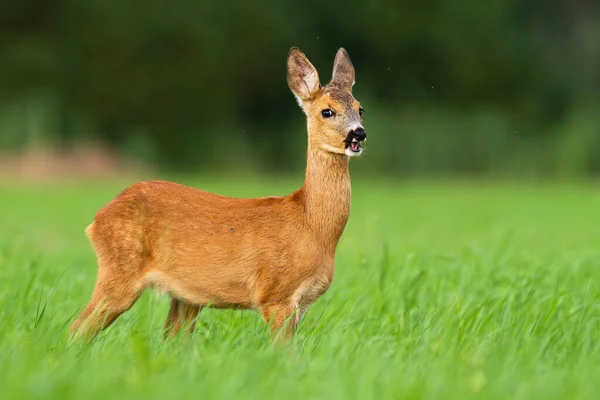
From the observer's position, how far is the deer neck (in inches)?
229

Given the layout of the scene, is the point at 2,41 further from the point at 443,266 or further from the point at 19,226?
the point at 443,266

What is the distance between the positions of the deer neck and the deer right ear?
1.09 feet

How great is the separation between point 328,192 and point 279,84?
74.9 feet

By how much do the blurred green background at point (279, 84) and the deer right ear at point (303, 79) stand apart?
1855 cm

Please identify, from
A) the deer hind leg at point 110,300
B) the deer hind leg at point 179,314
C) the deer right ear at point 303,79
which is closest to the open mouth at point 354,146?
the deer right ear at point 303,79

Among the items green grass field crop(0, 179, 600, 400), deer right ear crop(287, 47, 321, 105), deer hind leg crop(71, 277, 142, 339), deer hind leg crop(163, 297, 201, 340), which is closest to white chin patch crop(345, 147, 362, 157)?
deer right ear crop(287, 47, 321, 105)

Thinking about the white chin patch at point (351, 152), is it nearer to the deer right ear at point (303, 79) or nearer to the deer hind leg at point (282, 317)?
the deer right ear at point (303, 79)

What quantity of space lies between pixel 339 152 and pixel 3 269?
8.93ft

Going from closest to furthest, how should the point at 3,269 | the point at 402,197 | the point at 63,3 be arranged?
the point at 3,269 → the point at 402,197 → the point at 63,3

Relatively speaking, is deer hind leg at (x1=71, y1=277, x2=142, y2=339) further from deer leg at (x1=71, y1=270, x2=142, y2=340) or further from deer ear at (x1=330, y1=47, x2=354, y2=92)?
deer ear at (x1=330, y1=47, x2=354, y2=92)

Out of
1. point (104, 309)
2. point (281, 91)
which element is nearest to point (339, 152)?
point (104, 309)

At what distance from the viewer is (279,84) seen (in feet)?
93.6

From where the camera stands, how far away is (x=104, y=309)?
18.5ft

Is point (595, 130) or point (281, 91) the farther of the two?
point (281, 91)
